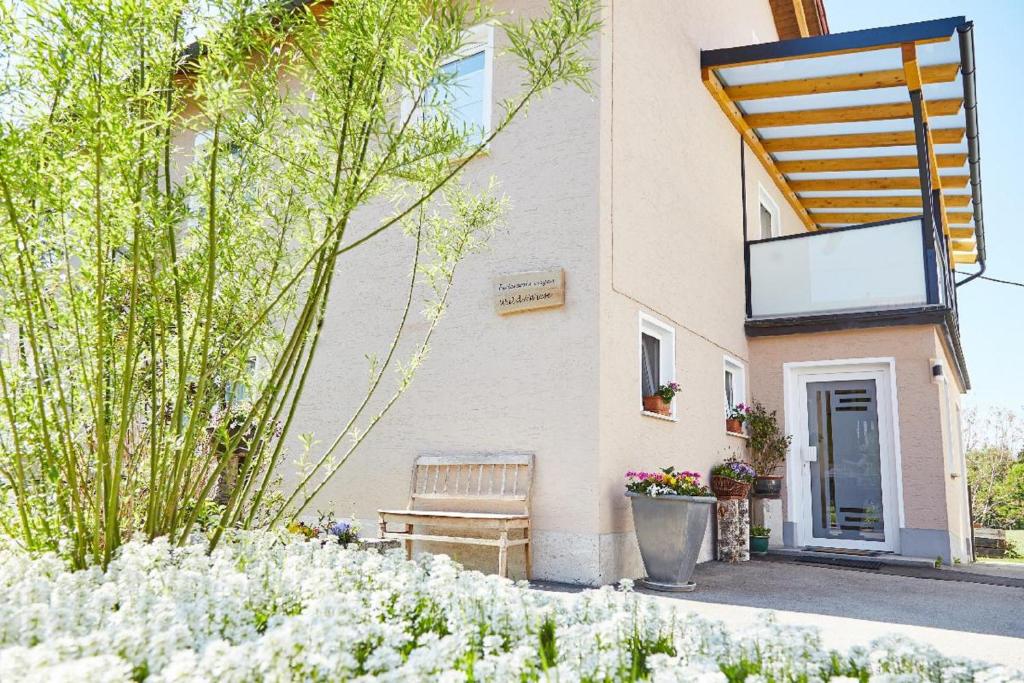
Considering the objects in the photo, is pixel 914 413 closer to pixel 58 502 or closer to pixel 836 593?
pixel 836 593

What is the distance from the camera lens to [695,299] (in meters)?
7.76

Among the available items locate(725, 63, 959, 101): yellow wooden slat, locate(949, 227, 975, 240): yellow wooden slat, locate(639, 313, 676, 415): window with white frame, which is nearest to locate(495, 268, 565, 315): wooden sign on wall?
locate(639, 313, 676, 415): window with white frame

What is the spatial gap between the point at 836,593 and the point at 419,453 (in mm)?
3299

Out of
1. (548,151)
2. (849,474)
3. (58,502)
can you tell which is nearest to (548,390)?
(548,151)

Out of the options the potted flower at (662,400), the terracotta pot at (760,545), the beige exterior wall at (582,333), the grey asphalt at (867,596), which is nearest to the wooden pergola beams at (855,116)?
the beige exterior wall at (582,333)

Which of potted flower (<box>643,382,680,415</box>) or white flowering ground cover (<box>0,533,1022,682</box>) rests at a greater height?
potted flower (<box>643,382,680,415</box>)

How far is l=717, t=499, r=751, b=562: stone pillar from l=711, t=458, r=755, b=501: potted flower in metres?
0.07

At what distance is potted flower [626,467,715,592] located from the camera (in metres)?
5.45

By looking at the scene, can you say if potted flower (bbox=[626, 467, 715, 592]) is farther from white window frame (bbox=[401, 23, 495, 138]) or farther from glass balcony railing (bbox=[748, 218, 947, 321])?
glass balcony railing (bbox=[748, 218, 947, 321])

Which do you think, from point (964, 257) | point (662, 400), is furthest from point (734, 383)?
point (964, 257)

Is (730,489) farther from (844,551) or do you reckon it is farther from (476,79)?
(476,79)

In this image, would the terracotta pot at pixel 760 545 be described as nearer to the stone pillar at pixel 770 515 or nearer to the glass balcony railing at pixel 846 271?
the stone pillar at pixel 770 515

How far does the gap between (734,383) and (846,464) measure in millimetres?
1488

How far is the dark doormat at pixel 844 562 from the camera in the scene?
7.14 m
